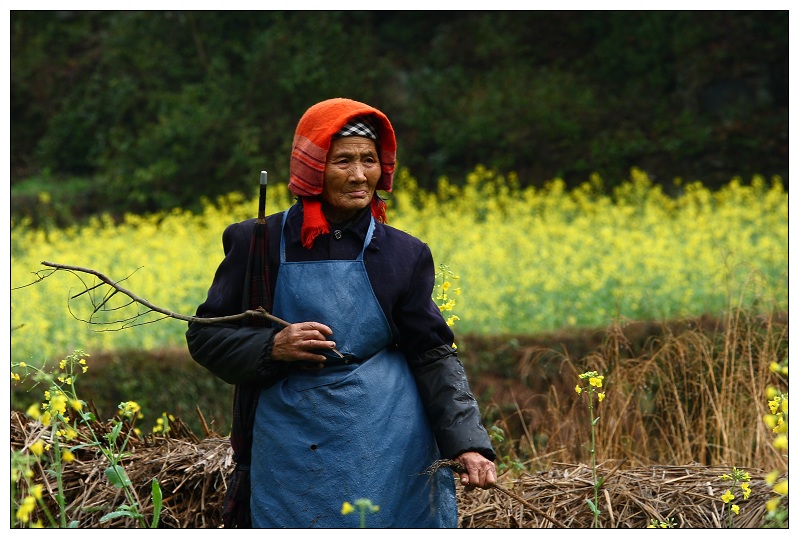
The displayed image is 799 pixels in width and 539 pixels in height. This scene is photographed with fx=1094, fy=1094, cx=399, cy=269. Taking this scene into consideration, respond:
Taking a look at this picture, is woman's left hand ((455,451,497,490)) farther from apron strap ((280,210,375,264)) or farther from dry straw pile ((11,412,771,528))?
dry straw pile ((11,412,771,528))

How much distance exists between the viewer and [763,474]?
3.62 metres

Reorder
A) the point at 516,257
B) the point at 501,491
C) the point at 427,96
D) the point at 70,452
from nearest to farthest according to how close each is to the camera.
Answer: the point at 70,452 → the point at 501,491 → the point at 516,257 → the point at 427,96

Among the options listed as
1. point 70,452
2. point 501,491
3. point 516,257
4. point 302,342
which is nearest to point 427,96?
point 516,257

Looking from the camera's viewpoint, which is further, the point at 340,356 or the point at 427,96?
the point at 427,96

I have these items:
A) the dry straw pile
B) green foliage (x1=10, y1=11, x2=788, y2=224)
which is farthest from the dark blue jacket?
green foliage (x1=10, y1=11, x2=788, y2=224)

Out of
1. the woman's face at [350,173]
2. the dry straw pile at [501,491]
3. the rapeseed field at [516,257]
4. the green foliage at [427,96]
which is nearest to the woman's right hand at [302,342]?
the woman's face at [350,173]

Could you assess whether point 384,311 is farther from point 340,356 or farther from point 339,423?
point 339,423

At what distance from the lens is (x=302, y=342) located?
8.41 ft

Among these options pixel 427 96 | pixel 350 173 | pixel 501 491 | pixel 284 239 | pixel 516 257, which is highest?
pixel 427 96

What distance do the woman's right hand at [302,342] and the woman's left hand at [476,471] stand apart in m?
0.42

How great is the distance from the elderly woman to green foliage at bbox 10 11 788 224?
964 centimetres

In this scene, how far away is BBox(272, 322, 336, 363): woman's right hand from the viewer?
8.43 ft

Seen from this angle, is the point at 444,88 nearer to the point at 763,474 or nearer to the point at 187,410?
the point at 187,410

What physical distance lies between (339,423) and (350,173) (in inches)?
23.8
